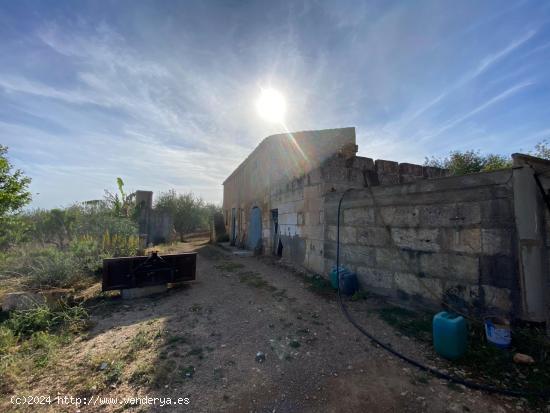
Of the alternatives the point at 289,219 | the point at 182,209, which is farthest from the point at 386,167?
the point at 182,209

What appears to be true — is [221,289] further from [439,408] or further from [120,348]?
[439,408]

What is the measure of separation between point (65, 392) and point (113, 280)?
10.1 feet

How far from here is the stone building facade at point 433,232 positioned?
3.17m

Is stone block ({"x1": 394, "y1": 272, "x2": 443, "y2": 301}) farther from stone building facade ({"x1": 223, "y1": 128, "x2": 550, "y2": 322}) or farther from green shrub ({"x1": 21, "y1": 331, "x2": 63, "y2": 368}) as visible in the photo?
green shrub ({"x1": 21, "y1": 331, "x2": 63, "y2": 368})

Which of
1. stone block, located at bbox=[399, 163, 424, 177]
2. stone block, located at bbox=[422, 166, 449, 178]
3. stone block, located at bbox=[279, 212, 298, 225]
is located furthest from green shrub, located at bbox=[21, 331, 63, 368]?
stone block, located at bbox=[422, 166, 449, 178]

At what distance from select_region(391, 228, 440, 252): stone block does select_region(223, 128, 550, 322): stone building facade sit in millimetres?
17

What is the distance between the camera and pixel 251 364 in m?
2.96

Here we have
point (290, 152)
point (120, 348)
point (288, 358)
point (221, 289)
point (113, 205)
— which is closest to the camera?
point (288, 358)

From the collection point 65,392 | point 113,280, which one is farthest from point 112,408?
point 113,280

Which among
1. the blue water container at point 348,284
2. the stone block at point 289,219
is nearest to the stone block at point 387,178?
the stone block at point 289,219

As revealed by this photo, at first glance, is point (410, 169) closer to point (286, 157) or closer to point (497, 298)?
point (286, 157)

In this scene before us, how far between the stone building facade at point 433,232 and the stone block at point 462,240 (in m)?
0.01

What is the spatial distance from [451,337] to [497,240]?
1557 mm

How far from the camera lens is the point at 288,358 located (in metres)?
3.06
